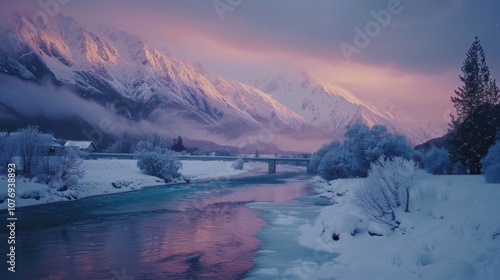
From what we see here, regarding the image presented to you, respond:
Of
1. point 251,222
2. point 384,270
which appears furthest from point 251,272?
point 251,222

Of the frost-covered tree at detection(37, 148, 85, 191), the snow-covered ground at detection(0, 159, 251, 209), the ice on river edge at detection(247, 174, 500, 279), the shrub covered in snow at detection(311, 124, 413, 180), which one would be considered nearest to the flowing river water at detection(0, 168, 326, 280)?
the ice on river edge at detection(247, 174, 500, 279)

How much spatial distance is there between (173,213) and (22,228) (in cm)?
1403

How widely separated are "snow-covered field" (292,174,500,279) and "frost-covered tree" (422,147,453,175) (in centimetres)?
3554

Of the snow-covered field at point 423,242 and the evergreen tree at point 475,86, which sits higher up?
the evergreen tree at point 475,86

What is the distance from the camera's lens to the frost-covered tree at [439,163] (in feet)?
190

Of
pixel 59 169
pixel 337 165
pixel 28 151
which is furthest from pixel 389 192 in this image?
pixel 337 165

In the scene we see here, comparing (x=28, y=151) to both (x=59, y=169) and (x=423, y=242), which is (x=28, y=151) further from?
(x=423, y=242)

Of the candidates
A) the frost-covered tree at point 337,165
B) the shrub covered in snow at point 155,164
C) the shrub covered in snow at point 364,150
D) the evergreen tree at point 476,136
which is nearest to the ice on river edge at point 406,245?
the evergreen tree at point 476,136

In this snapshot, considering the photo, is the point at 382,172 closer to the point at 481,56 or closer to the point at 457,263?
the point at 457,263

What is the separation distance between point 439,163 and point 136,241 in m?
49.6

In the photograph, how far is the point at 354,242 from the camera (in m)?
22.1

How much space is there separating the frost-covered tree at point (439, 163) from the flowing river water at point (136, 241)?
110ft

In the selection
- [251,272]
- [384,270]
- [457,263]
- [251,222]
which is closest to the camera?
[457,263]

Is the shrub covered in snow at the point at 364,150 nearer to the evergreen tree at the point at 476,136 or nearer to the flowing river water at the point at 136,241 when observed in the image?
the evergreen tree at the point at 476,136
